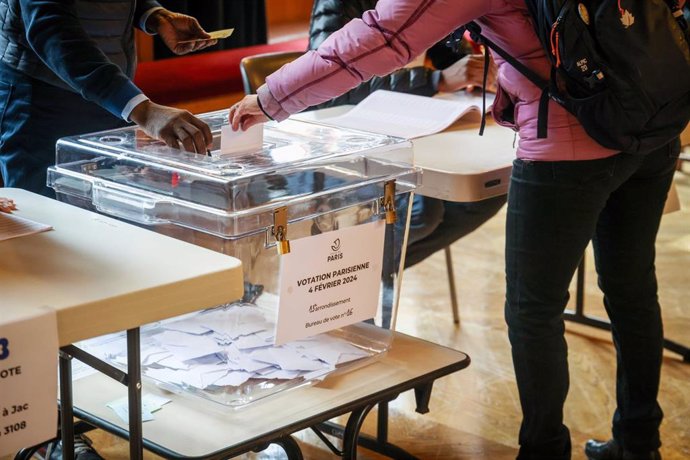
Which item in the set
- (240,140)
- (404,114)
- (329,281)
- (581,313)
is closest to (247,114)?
(240,140)

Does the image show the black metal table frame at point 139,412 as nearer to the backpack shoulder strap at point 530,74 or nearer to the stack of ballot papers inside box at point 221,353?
the stack of ballot papers inside box at point 221,353

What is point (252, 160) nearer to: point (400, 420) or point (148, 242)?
point (148, 242)

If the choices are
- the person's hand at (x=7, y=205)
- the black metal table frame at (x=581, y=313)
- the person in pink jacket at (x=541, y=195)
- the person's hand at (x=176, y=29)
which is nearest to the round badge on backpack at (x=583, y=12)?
the person in pink jacket at (x=541, y=195)

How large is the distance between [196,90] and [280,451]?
81.5 inches

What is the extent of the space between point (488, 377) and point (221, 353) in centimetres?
131

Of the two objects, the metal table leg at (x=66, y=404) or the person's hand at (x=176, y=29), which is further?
the person's hand at (x=176, y=29)

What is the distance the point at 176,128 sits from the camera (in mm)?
1601

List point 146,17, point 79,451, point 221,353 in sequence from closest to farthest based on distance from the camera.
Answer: point 221,353 → point 79,451 → point 146,17

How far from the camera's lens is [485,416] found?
2447mm

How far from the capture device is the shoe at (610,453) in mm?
2049

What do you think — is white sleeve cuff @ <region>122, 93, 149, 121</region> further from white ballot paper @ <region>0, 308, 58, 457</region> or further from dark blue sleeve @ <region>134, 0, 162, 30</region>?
white ballot paper @ <region>0, 308, 58, 457</region>

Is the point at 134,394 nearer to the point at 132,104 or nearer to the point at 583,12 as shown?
the point at 132,104

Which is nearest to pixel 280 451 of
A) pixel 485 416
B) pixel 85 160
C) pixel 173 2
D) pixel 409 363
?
pixel 485 416

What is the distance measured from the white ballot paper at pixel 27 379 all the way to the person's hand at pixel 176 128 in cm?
59
